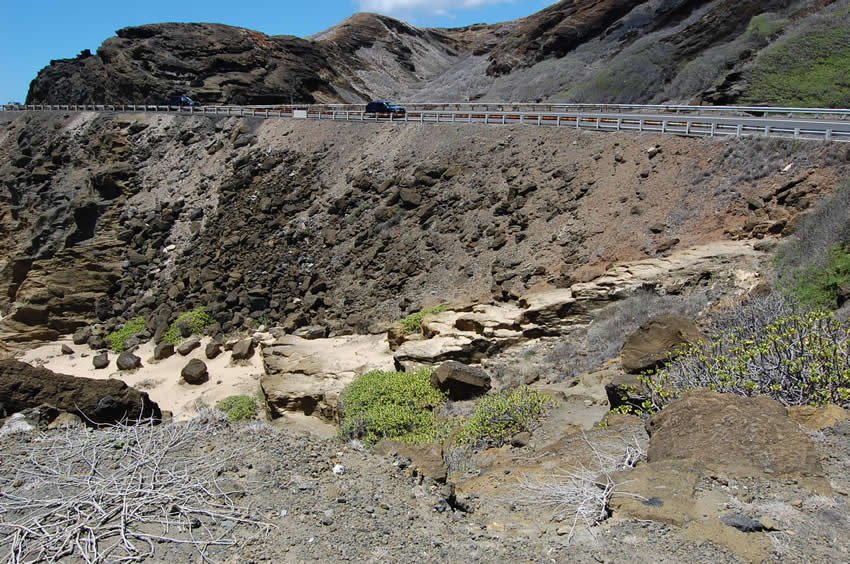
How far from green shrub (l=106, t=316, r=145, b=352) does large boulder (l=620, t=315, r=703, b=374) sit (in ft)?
64.6

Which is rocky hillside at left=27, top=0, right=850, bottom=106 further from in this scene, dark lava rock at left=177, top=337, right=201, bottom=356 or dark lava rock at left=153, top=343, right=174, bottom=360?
dark lava rock at left=153, top=343, right=174, bottom=360

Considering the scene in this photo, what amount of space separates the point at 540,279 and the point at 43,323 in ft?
68.6

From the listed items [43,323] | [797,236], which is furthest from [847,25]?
[43,323]

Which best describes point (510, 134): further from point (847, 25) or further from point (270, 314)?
point (847, 25)

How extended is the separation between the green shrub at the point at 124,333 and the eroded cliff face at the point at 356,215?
685 millimetres

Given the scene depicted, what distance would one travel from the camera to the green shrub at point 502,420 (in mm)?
9641

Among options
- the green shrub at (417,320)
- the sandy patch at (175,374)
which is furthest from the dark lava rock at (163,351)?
the green shrub at (417,320)

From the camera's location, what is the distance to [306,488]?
6035 mm

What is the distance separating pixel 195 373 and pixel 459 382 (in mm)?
9838

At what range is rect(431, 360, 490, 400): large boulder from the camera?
40.1 ft

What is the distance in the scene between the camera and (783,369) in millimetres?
7582

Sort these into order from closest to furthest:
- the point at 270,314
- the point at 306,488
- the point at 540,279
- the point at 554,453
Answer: the point at 306,488
the point at 554,453
the point at 540,279
the point at 270,314

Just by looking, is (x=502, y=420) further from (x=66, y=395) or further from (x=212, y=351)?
(x=212, y=351)

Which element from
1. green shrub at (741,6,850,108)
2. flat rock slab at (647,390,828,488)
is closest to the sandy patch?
flat rock slab at (647,390,828,488)
